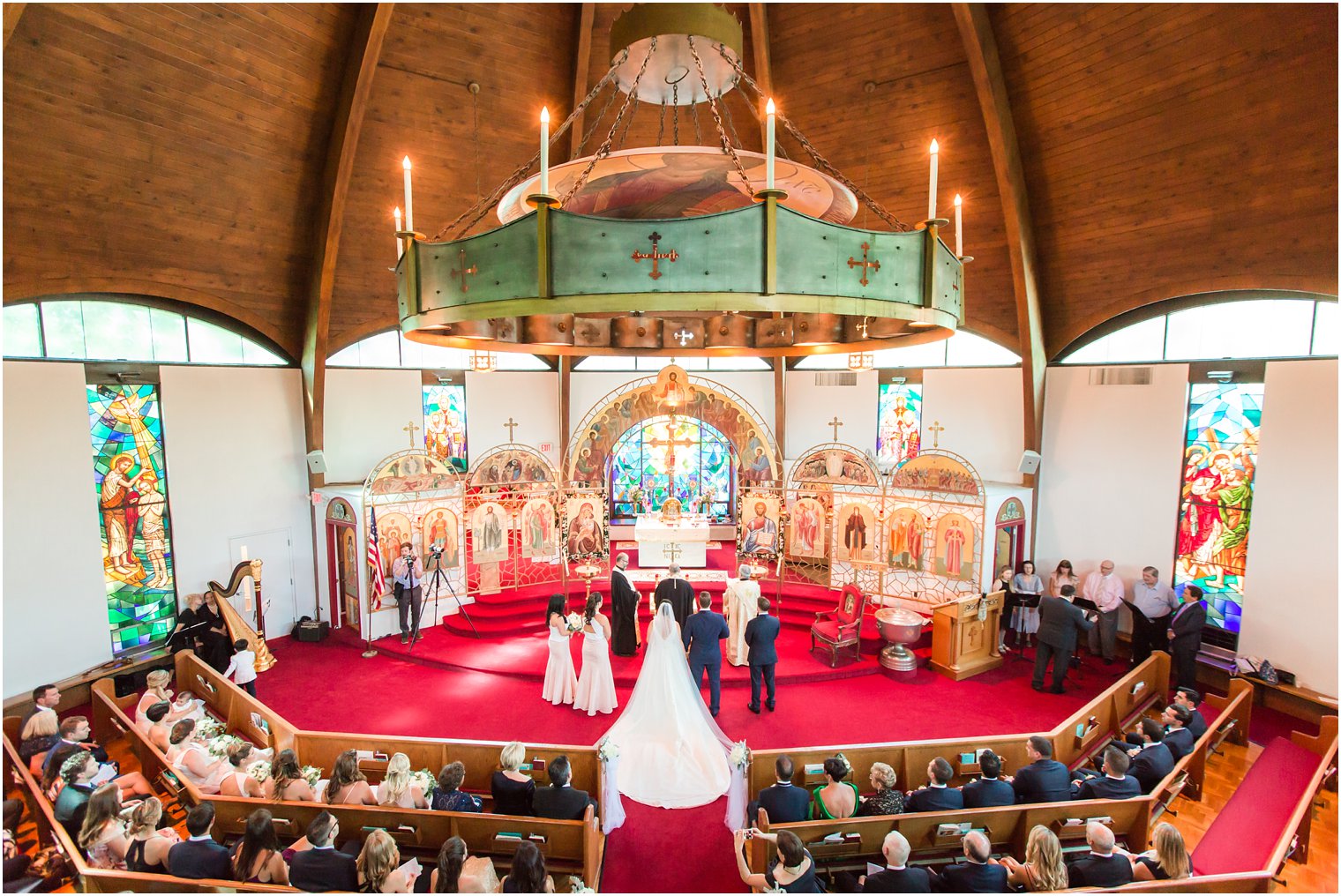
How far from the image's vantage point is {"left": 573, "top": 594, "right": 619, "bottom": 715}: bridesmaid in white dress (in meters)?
8.06

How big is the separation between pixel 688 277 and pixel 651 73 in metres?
1.82

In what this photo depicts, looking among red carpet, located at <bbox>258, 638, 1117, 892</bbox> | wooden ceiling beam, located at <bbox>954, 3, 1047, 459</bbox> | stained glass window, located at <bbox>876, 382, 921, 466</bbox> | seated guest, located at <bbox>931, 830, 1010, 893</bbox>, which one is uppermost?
wooden ceiling beam, located at <bbox>954, 3, 1047, 459</bbox>

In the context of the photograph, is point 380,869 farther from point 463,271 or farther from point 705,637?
point 705,637

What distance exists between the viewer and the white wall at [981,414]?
40.2ft

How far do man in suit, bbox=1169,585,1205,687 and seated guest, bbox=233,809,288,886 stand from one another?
10475mm

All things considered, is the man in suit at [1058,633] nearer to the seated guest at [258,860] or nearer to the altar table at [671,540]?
the altar table at [671,540]

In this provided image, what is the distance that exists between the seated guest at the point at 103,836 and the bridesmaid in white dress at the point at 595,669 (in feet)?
14.6

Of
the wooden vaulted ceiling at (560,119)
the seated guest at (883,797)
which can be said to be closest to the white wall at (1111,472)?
the wooden vaulted ceiling at (560,119)

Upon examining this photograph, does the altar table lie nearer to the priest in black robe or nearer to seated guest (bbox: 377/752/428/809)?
the priest in black robe

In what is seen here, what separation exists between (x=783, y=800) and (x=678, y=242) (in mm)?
4452

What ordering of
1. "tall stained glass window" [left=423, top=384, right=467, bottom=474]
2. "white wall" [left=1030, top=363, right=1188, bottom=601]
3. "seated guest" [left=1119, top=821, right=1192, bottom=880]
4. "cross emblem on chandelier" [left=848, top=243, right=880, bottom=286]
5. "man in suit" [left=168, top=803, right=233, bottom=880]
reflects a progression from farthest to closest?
"tall stained glass window" [left=423, top=384, right=467, bottom=474] < "white wall" [left=1030, top=363, right=1188, bottom=601] < "man in suit" [left=168, top=803, right=233, bottom=880] < "seated guest" [left=1119, top=821, right=1192, bottom=880] < "cross emblem on chandelier" [left=848, top=243, right=880, bottom=286]

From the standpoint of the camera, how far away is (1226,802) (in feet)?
21.9

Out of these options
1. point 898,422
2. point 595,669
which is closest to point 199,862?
point 595,669

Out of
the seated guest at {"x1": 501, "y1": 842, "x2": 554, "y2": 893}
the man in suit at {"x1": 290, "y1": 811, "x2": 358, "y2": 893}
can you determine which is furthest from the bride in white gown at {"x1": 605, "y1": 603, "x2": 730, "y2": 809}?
the man in suit at {"x1": 290, "y1": 811, "x2": 358, "y2": 893}
